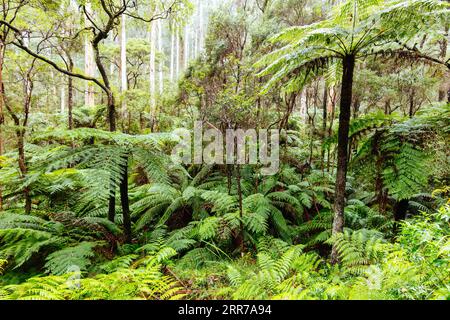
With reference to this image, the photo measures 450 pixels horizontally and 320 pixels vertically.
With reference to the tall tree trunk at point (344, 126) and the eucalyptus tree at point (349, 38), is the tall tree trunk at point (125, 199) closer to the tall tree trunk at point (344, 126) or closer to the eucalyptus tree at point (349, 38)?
the eucalyptus tree at point (349, 38)

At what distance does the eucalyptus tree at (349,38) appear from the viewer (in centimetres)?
245

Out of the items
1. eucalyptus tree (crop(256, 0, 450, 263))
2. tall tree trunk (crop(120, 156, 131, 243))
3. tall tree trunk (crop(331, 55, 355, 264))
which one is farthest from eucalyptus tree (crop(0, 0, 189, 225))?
tall tree trunk (crop(331, 55, 355, 264))

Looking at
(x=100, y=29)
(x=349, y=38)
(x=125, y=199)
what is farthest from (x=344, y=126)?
(x=100, y=29)

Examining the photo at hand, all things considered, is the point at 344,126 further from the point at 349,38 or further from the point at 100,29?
the point at 100,29

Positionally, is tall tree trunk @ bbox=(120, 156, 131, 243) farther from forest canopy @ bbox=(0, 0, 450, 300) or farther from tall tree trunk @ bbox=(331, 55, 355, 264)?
tall tree trunk @ bbox=(331, 55, 355, 264)

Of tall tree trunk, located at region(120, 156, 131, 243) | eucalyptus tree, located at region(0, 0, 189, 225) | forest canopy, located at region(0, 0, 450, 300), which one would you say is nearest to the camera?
forest canopy, located at region(0, 0, 450, 300)

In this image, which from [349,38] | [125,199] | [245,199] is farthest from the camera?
[245,199]

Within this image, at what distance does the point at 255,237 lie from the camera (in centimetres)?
399

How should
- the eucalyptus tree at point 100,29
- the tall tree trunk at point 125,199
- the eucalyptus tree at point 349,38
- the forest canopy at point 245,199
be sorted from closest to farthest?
1. the forest canopy at point 245,199
2. the eucalyptus tree at point 349,38
3. the tall tree trunk at point 125,199
4. the eucalyptus tree at point 100,29

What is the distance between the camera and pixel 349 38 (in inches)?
106

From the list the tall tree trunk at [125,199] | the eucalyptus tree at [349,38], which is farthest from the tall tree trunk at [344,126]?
the tall tree trunk at [125,199]

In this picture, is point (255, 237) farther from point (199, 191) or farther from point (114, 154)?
point (114, 154)

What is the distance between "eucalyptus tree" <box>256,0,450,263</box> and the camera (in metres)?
2.45

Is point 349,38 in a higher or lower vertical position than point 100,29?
lower
